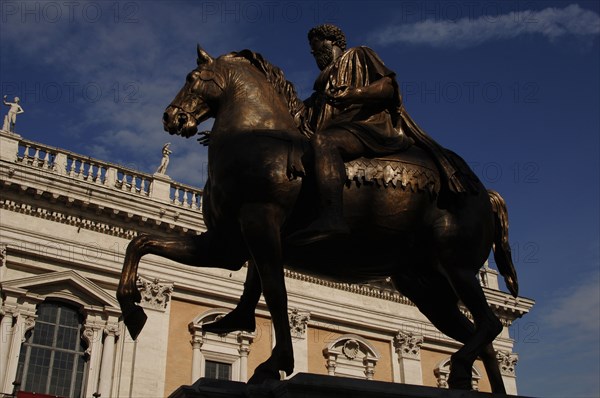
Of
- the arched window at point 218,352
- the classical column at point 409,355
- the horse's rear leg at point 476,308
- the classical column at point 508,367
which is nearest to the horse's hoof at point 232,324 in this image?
the horse's rear leg at point 476,308

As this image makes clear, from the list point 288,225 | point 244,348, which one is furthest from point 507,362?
point 288,225

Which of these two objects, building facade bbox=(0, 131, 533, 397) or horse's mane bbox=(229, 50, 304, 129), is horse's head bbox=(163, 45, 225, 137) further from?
building facade bbox=(0, 131, 533, 397)

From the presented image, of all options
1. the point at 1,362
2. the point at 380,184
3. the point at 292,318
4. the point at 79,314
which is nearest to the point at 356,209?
the point at 380,184

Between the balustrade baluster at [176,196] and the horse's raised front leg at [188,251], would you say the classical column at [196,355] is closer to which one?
the balustrade baluster at [176,196]

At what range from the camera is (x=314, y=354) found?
24.5 m

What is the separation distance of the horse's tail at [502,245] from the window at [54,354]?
16.2 meters

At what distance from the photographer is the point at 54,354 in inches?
778

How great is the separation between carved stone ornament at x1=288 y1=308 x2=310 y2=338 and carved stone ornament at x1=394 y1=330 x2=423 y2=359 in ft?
12.5

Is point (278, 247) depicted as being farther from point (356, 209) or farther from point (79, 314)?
point (79, 314)

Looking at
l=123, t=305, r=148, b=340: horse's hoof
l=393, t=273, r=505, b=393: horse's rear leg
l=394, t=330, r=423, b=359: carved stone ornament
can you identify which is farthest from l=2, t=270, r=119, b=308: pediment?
l=393, t=273, r=505, b=393: horse's rear leg

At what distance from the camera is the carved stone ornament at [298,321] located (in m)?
24.0

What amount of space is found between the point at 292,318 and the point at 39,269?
25.8 ft

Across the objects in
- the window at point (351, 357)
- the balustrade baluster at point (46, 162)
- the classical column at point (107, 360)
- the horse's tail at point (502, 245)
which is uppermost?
the balustrade baluster at point (46, 162)

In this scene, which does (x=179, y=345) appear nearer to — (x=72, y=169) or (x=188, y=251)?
(x=72, y=169)
